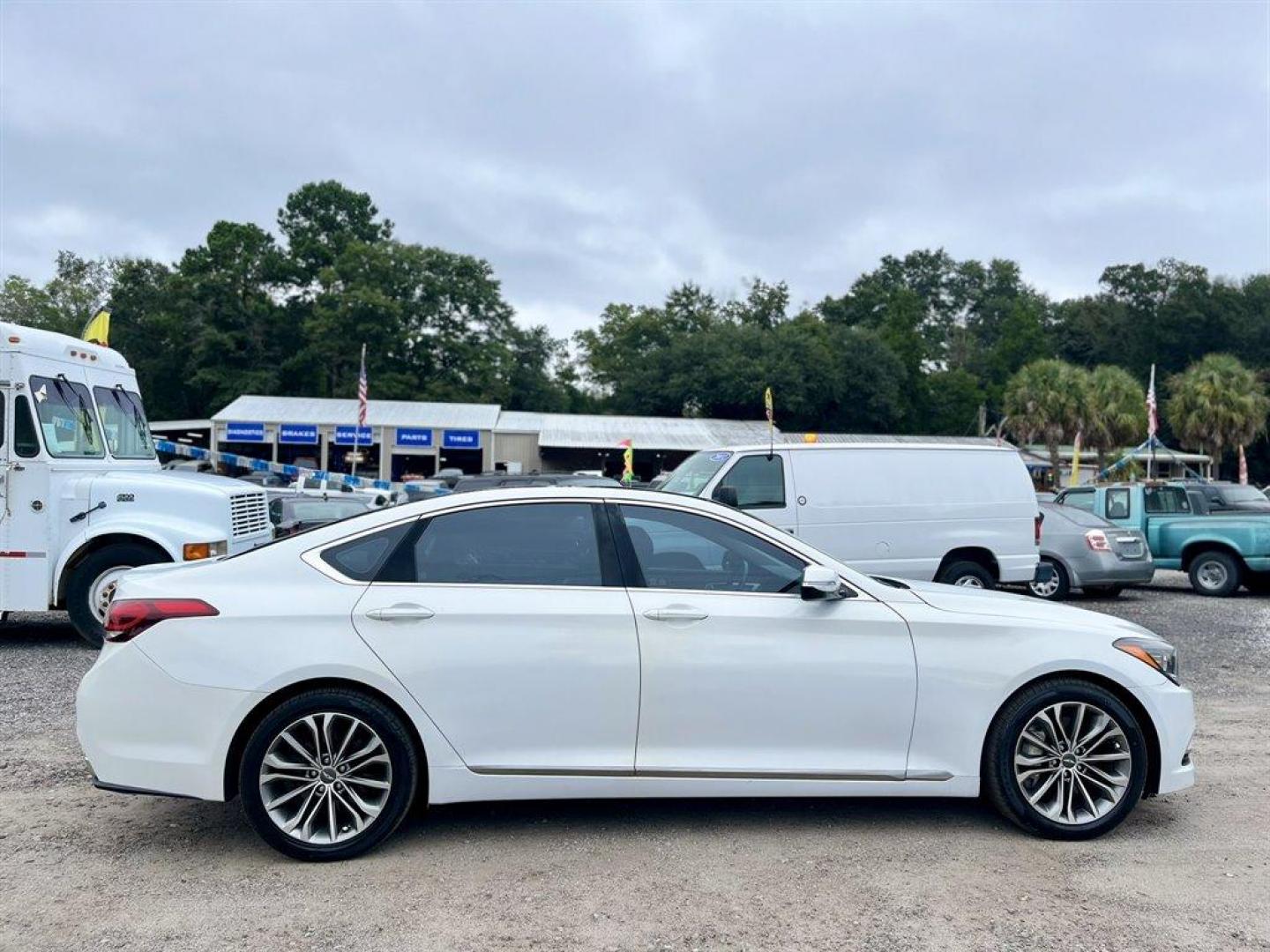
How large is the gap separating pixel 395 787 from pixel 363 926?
2.20ft

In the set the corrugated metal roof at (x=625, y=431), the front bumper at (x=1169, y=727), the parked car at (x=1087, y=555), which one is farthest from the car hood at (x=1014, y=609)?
the corrugated metal roof at (x=625, y=431)

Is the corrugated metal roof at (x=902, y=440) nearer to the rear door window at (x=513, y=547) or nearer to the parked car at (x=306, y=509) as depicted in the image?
the parked car at (x=306, y=509)

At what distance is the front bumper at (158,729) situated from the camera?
4230mm

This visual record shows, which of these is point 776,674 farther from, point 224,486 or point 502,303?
point 502,303

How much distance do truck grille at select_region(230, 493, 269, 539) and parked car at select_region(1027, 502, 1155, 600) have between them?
9.67 meters

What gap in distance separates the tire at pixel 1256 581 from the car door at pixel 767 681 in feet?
42.5

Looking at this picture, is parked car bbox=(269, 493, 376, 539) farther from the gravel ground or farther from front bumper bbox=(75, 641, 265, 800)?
front bumper bbox=(75, 641, 265, 800)

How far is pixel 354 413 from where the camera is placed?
1738 inches

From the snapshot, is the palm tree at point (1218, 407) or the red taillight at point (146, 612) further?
the palm tree at point (1218, 407)

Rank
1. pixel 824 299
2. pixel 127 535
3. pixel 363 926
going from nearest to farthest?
1. pixel 363 926
2. pixel 127 535
3. pixel 824 299

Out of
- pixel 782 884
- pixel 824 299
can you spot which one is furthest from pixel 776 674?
pixel 824 299

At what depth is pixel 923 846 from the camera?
4516 millimetres

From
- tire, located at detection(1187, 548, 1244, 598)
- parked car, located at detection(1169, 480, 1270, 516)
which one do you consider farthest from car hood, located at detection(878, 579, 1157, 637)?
parked car, located at detection(1169, 480, 1270, 516)

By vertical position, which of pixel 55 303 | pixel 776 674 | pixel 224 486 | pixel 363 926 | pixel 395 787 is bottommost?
pixel 363 926
